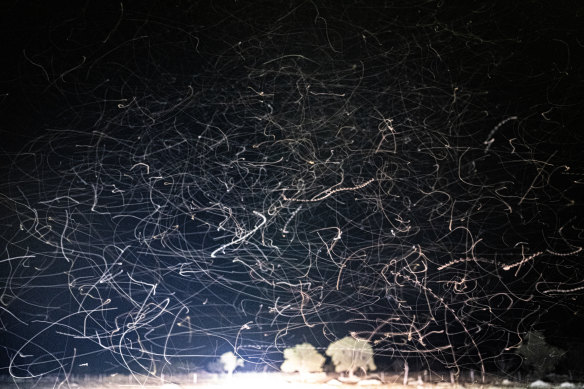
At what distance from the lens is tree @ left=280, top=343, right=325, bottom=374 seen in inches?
83.4

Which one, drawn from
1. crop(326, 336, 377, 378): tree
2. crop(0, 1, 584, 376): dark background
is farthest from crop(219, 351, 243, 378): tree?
crop(326, 336, 377, 378): tree

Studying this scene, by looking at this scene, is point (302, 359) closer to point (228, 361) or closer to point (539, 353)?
point (228, 361)

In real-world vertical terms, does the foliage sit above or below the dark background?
below

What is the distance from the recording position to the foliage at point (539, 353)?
2.11m

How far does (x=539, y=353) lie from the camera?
6.96 feet

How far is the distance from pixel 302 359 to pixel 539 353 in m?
1.05

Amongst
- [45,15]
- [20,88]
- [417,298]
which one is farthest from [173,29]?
[417,298]

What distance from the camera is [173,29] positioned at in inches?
79.4

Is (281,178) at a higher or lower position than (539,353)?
higher

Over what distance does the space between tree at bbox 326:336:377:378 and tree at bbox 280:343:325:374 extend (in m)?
0.06

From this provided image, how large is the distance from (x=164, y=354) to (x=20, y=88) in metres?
1.29

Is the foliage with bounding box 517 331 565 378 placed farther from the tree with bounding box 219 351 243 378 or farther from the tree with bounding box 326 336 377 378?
the tree with bounding box 219 351 243 378

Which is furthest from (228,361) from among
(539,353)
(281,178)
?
(539,353)

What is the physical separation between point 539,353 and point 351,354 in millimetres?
831
